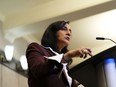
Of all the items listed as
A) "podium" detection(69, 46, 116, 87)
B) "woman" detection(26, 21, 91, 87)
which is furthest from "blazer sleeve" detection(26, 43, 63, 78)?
"podium" detection(69, 46, 116, 87)

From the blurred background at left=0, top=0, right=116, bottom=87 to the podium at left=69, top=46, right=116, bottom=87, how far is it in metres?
1.35

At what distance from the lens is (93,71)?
125cm

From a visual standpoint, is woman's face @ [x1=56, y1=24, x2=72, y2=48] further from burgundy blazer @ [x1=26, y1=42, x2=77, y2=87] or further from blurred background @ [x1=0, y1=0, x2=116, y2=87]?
blurred background @ [x1=0, y1=0, x2=116, y2=87]

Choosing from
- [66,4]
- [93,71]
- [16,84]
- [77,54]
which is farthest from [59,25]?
[16,84]

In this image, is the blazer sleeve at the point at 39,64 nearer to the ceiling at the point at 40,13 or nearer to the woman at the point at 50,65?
the woman at the point at 50,65

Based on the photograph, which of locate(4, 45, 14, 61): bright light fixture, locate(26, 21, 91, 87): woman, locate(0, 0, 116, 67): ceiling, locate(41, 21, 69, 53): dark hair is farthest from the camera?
locate(4, 45, 14, 61): bright light fixture

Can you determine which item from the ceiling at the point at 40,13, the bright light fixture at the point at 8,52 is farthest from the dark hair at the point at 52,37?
the bright light fixture at the point at 8,52

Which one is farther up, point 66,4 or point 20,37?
point 66,4

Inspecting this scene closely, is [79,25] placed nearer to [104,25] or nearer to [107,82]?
[104,25]

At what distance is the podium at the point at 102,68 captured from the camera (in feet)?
3.82

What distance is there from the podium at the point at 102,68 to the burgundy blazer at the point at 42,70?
109 millimetres

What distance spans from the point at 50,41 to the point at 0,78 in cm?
138

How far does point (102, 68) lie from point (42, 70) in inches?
10.9

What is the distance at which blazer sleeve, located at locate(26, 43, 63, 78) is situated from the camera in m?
1.13
